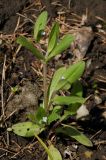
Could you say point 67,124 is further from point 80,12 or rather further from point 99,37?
point 80,12

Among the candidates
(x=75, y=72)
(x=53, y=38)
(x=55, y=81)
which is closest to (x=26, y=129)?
(x=55, y=81)

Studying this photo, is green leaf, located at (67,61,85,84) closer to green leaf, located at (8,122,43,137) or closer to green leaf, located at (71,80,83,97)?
green leaf, located at (71,80,83,97)

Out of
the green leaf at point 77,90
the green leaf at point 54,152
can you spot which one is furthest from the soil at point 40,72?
the green leaf at point 77,90

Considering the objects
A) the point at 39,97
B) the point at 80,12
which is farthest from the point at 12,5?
the point at 39,97

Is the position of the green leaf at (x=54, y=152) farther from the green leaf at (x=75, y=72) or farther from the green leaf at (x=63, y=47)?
the green leaf at (x=63, y=47)

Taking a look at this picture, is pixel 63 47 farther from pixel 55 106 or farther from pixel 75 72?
pixel 55 106

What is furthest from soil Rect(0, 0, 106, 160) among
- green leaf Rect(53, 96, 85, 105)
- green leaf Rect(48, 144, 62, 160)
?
green leaf Rect(53, 96, 85, 105)

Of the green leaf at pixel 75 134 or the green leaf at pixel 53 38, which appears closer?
the green leaf at pixel 53 38
